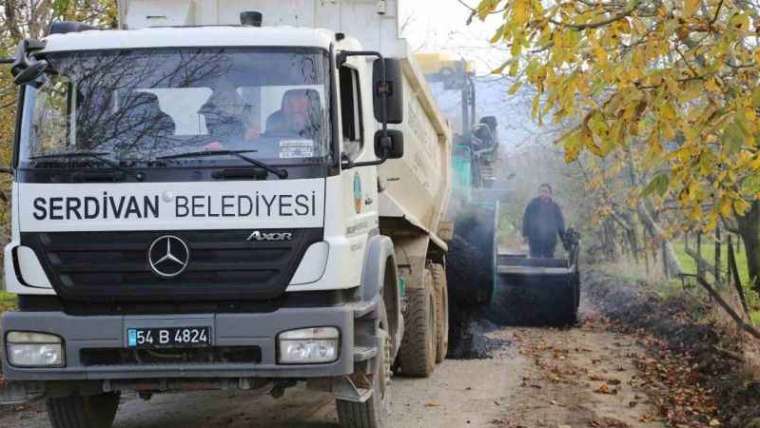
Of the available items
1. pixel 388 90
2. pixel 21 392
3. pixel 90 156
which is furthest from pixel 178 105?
pixel 21 392

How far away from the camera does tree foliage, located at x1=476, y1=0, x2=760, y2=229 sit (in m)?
4.82

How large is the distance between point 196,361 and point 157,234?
2.53ft

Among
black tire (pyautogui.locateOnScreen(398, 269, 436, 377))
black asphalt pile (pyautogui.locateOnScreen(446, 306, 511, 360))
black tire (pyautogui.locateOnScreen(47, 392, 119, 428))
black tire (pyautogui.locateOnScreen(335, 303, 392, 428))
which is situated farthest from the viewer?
black asphalt pile (pyautogui.locateOnScreen(446, 306, 511, 360))

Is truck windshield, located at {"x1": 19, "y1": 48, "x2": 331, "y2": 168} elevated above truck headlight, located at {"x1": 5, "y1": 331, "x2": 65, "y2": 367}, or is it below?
above

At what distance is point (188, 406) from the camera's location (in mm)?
7656

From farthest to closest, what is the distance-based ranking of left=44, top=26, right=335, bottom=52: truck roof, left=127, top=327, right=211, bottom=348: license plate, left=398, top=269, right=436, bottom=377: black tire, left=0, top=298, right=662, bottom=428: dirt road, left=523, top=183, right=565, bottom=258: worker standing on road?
left=523, top=183, right=565, bottom=258: worker standing on road → left=398, top=269, right=436, bottom=377: black tire → left=0, top=298, right=662, bottom=428: dirt road → left=44, top=26, right=335, bottom=52: truck roof → left=127, top=327, right=211, bottom=348: license plate

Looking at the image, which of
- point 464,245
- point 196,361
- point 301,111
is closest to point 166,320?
point 196,361

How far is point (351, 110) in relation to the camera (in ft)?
20.2

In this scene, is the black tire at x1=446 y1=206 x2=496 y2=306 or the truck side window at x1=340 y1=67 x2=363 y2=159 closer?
the truck side window at x1=340 y1=67 x2=363 y2=159

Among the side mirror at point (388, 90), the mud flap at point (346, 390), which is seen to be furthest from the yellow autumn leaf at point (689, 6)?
the mud flap at point (346, 390)

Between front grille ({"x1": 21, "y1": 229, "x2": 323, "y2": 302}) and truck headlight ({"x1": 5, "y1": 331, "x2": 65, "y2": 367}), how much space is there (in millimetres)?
272

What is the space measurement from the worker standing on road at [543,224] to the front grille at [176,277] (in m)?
10.1

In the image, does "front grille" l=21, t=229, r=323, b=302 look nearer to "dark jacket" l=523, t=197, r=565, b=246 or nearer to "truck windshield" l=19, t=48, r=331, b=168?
"truck windshield" l=19, t=48, r=331, b=168

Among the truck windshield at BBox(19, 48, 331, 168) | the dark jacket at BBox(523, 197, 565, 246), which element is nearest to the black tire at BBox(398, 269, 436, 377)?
the truck windshield at BBox(19, 48, 331, 168)
